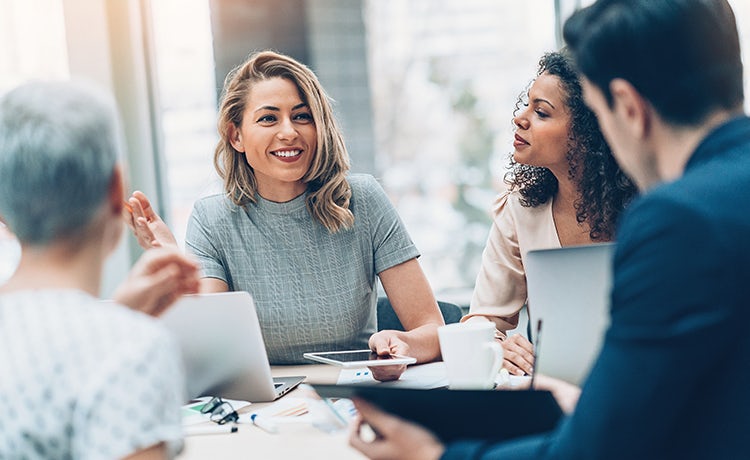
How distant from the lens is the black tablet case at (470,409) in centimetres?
102

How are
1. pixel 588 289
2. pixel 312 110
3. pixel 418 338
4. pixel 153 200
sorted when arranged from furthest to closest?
pixel 153 200, pixel 312 110, pixel 418 338, pixel 588 289

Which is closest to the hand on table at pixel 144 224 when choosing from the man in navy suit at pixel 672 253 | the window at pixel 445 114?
the man in navy suit at pixel 672 253

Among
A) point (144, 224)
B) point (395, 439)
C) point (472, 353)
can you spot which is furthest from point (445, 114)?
point (395, 439)

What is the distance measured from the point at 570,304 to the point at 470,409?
528 millimetres

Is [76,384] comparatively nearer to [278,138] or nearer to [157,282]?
[157,282]

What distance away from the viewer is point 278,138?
7.88 feet

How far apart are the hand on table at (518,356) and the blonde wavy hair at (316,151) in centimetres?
68

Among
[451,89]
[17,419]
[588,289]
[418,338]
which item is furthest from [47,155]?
[451,89]

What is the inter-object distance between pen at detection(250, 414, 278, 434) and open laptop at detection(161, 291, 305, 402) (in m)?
0.12

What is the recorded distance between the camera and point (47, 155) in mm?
955

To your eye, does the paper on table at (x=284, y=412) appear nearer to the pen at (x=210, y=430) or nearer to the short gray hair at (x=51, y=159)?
the pen at (x=210, y=430)

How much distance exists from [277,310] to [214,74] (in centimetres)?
182

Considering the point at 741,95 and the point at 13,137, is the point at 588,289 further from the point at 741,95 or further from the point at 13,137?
the point at 13,137

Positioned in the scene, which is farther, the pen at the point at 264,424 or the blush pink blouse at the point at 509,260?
the blush pink blouse at the point at 509,260
